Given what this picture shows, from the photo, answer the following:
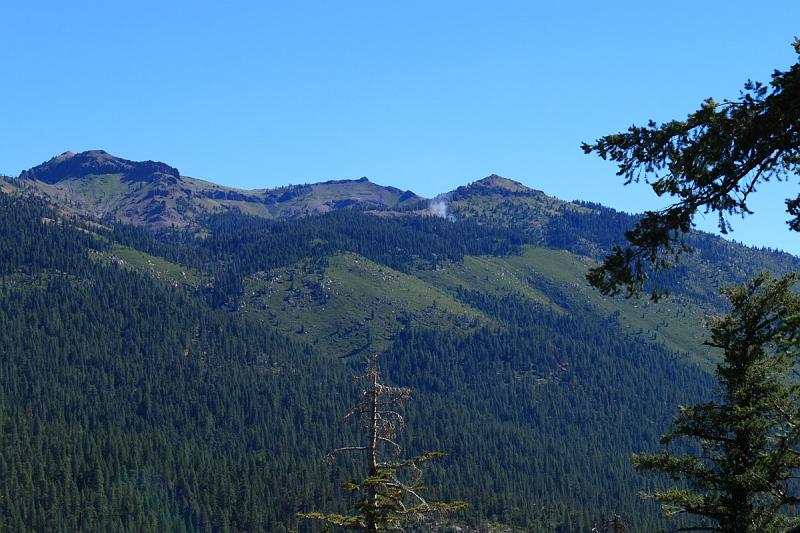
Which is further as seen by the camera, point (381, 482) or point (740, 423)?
point (740, 423)

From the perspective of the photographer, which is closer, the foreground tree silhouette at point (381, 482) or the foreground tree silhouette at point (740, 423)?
the foreground tree silhouette at point (740, 423)

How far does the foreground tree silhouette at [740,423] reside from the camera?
27.7 m

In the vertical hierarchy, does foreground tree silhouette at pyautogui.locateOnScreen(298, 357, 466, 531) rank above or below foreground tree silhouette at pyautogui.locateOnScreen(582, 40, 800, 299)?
below

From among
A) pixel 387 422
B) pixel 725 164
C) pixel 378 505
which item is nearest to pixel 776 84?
pixel 725 164

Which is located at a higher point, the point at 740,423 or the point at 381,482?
the point at 740,423

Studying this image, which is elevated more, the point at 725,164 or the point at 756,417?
the point at 725,164

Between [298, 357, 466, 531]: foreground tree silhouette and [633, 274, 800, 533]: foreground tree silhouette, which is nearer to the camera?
[633, 274, 800, 533]: foreground tree silhouette

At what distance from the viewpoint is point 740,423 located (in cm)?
2822

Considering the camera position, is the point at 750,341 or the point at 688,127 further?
the point at 750,341

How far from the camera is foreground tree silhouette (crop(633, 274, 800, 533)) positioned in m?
27.7

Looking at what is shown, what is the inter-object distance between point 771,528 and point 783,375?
5.50 m

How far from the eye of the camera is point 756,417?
28.4m

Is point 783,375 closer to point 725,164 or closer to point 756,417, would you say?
point 756,417

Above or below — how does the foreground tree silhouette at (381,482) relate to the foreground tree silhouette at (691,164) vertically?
below
